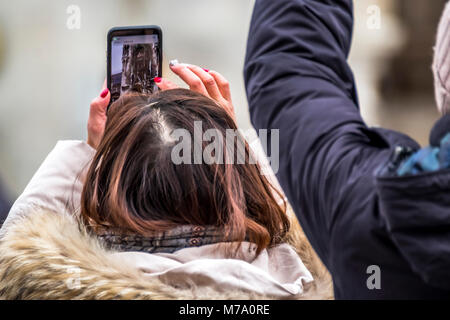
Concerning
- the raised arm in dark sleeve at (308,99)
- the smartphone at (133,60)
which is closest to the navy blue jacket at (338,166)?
the raised arm in dark sleeve at (308,99)

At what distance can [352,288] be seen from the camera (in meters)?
0.48

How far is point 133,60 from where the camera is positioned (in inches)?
37.0

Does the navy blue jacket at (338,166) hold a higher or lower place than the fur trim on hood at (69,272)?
higher

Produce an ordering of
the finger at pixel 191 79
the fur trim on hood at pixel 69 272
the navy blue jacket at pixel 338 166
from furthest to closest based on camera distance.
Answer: the finger at pixel 191 79 → the fur trim on hood at pixel 69 272 → the navy blue jacket at pixel 338 166

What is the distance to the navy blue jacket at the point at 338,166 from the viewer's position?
16.2 inches

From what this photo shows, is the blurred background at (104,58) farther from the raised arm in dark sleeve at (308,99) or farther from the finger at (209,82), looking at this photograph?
the raised arm in dark sleeve at (308,99)

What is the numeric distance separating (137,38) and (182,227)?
392 mm

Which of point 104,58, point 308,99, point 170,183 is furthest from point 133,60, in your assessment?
point 104,58

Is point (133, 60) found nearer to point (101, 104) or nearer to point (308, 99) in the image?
point (101, 104)

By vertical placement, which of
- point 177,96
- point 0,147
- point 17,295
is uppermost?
point 177,96

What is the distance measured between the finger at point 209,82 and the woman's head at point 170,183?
0.44 ft

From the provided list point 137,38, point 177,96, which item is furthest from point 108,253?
point 137,38

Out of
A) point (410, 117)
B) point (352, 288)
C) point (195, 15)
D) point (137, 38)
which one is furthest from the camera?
point (195, 15)

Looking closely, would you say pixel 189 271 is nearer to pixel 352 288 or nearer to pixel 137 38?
pixel 352 288
